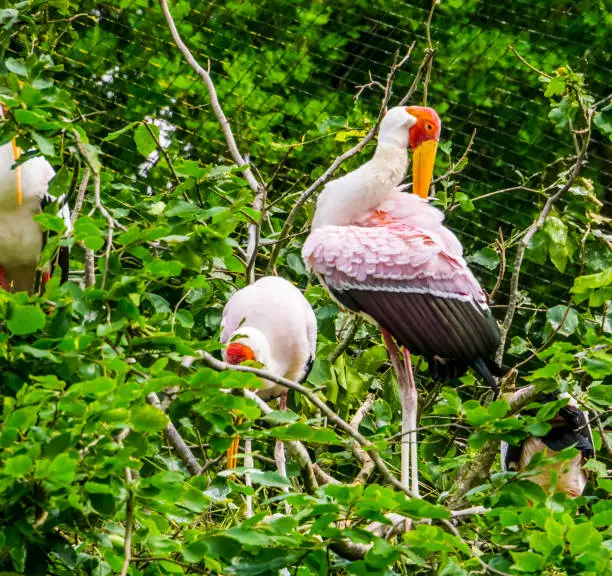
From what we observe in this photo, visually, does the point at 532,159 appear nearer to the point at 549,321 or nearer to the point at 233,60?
the point at 233,60

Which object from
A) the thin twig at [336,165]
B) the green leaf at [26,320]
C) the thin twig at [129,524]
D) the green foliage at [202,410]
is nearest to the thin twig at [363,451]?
the green foliage at [202,410]

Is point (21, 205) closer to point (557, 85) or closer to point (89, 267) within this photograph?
point (89, 267)

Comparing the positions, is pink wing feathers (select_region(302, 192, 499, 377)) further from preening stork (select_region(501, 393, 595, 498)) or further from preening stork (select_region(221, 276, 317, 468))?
preening stork (select_region(501, 393, 595, 498))

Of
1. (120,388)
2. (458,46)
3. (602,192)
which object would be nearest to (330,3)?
(458,46)

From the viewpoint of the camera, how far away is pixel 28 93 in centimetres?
277

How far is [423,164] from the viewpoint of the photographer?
14.4 ft

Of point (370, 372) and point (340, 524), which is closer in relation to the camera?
point (340, 524)

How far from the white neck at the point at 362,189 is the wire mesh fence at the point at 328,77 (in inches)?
55.2

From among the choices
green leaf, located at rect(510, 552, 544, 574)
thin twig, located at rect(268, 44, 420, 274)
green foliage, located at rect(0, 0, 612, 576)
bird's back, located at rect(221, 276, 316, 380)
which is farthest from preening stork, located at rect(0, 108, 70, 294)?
green leaf, located at rect(510, 552, 544, 574)

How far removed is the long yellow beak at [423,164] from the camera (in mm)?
4359

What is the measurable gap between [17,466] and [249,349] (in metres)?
1.73

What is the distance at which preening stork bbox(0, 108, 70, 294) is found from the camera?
160 inches

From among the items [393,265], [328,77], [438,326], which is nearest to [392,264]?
[393,265]

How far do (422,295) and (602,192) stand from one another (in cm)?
263
